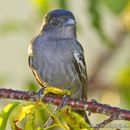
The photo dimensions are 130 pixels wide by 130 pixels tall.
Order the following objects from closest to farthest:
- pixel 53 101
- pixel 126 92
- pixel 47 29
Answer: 1. pixel 53 101
2. pixel 126 92
3. pixel 47 29

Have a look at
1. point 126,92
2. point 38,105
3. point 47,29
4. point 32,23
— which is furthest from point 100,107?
point 47,29

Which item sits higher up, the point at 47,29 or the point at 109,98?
the point at 47,29

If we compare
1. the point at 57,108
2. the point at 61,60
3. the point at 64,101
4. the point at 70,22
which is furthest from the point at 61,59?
the point at 57,108

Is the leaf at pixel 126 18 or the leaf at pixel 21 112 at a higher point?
the leaf at pixel 126 18

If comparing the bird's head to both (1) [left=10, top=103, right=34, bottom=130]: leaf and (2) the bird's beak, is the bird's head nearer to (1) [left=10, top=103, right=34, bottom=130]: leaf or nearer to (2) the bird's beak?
(2) the bird's beak

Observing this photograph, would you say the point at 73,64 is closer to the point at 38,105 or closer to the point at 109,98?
the point at 109,98

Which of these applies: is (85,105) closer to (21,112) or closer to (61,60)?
(21,112)

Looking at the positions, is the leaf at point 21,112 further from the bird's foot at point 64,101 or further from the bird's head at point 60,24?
the bird's head at point 60,24

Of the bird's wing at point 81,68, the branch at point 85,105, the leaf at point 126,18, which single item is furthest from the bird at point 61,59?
the branch at point 85,105
